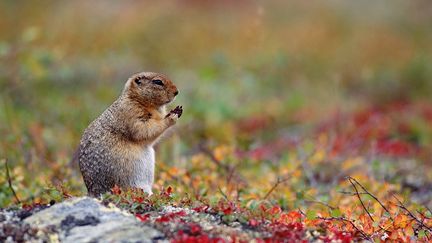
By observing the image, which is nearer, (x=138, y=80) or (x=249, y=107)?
(x=138, y=80)

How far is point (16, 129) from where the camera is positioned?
11281 mm

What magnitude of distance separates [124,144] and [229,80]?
1074 centimetres

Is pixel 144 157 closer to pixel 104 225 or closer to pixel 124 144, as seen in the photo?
pixel 124 144

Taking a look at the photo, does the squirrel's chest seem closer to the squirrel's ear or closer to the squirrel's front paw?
the squirrel's front paw

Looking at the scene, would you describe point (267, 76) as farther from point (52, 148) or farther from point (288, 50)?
point (52, 148)

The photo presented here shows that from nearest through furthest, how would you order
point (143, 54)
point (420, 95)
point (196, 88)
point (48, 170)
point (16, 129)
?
point (48, 170), point (16, 129), point (196, 88), point (420, 95), point (143, 54)

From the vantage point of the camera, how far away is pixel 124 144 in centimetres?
746

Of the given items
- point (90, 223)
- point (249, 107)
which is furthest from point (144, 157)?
point (249, 107)

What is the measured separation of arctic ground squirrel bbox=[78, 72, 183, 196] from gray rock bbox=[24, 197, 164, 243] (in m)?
1.39

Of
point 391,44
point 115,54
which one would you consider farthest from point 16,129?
point 391,44

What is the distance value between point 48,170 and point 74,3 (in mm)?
14570

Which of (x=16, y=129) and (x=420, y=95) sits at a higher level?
(x=420, y=95)

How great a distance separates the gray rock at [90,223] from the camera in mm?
5387

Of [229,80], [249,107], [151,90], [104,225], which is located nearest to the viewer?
[104,225]
